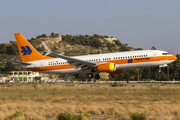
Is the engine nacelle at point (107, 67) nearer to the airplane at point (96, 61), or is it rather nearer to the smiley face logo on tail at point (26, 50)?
the airplane at point (96, 61)

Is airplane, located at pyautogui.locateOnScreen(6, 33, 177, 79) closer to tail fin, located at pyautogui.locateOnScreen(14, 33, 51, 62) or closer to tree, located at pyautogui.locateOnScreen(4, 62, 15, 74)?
tail fin, located at pyautogui.locateOnScreen(14, 33, 51, 62)

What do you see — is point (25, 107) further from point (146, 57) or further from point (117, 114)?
point (146, 57)

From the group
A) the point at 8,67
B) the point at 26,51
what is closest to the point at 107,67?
the point at 26,51

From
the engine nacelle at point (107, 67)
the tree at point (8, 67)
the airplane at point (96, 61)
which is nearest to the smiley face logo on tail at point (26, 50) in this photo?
the airplane at point (96, 61)

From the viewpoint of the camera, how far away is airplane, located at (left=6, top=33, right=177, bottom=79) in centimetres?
3734

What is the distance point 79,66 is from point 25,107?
2128 cm

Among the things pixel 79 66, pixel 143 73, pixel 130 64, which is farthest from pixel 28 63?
pixel 143 73

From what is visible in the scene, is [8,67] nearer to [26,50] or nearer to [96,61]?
[26,50]

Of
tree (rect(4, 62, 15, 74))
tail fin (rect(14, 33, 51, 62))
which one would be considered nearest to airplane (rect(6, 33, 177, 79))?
tail fin (rect(14, 33, 51, 62))

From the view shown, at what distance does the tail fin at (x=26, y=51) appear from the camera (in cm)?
4469

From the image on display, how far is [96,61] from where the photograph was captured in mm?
39938

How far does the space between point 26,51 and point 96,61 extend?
14.0 metres

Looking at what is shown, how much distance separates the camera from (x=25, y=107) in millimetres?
18625

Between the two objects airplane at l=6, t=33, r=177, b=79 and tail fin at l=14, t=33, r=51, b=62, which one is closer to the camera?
airplane at l=6, t=33, r=177, b=79
